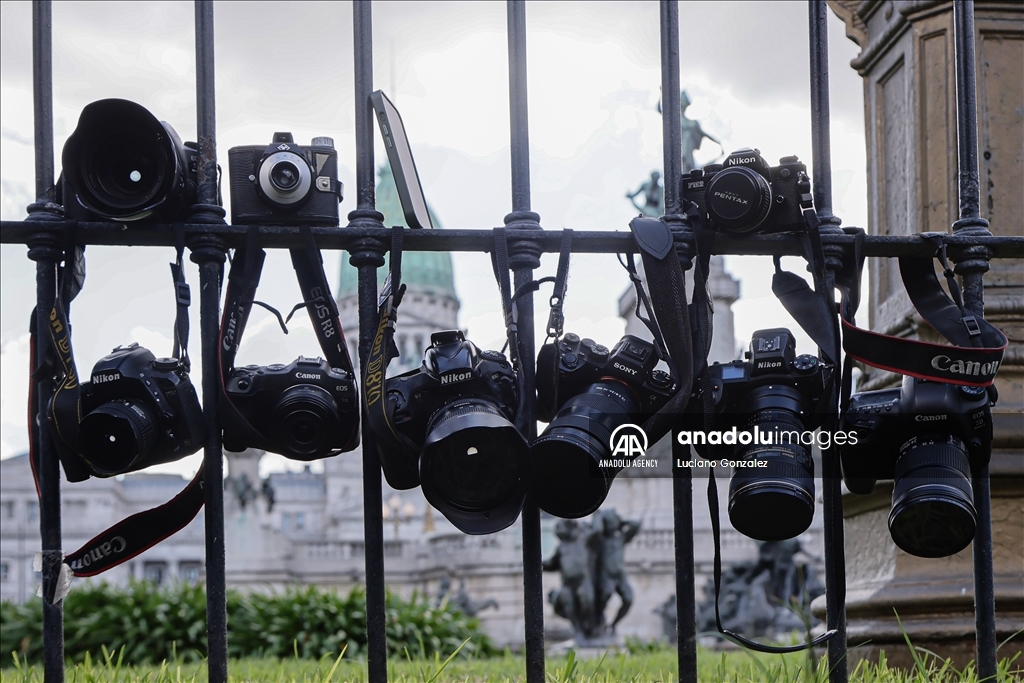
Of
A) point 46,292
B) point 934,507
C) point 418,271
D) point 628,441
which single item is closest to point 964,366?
point 934,507

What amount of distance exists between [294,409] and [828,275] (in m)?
1.33

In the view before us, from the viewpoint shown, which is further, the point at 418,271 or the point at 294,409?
the point at 418,271

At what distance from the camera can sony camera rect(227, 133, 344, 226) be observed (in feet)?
9.26

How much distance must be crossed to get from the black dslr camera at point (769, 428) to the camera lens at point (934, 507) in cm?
20

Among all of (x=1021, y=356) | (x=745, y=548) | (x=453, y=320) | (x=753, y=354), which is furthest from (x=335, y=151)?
(x=453, y=320)

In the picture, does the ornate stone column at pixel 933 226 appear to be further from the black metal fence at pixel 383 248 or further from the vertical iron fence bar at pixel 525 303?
the vertical iron fence bar at pixel 525 303

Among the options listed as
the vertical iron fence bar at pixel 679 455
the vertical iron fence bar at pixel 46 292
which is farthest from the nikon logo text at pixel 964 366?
the vertical iron fence bar at pixel 46 292

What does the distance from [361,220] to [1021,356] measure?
2.66 meters

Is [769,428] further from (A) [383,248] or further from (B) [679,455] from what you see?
(A) [383,248]

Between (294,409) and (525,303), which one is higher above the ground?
(525,303)

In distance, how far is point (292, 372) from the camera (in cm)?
276

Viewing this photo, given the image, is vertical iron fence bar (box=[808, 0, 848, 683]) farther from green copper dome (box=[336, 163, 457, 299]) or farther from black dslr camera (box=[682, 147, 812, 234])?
green copper dome (box=[336, 163, 457, 299])

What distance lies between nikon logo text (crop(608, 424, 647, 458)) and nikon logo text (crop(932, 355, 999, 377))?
69 centimetres

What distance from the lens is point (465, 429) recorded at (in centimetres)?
249
